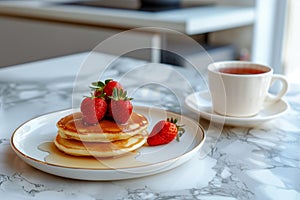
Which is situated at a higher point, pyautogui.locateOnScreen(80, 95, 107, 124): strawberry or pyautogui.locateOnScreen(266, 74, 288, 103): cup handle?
pyautogui.locateOnScreen(80, 95, 107, 124): strawberry

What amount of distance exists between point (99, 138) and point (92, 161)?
1.5 inches

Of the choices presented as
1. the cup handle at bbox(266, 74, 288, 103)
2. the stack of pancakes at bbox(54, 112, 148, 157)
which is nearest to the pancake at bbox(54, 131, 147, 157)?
the stack of pancakes at bbox(54, 112, 148, 157)

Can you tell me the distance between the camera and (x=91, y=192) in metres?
0.68

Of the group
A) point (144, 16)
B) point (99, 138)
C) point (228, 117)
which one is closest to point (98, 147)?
point (99, 138)

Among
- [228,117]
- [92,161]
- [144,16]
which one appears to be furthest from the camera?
[144,16]

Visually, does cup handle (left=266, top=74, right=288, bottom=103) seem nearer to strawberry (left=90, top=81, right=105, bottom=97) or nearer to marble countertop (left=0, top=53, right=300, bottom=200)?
marble countertop (left=0, top=53, right=300, bottom=200)

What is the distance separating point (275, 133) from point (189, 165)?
25 centimetres

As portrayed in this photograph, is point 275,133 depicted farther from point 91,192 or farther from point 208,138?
point 91,192

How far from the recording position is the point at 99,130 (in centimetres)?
75

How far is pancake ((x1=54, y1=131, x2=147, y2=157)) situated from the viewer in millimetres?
733

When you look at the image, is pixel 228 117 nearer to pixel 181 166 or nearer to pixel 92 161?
pixel 181 166

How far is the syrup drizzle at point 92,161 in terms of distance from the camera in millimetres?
718

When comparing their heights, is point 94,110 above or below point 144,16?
above

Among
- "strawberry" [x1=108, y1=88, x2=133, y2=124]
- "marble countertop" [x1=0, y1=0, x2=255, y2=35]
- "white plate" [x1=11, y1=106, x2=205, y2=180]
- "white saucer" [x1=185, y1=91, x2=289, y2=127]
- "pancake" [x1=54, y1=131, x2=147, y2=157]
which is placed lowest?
"marble countertop" [x1=0, y1=0, x2=255, y2=35]
